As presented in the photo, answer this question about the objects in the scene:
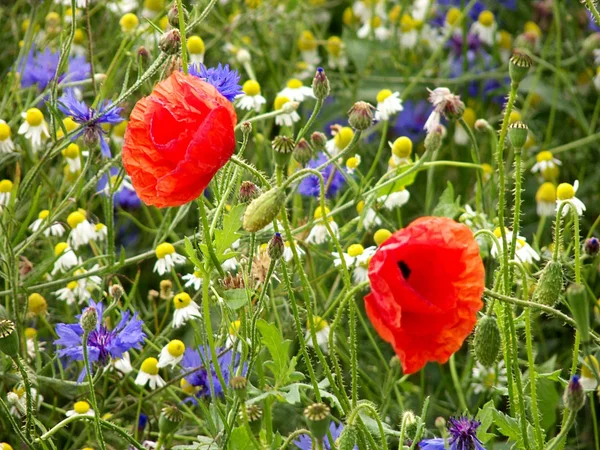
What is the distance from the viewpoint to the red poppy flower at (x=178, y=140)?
1.99 feet

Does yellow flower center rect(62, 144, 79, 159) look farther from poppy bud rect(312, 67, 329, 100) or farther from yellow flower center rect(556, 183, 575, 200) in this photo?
yellow flower center rect(556, 183, 575, 200)

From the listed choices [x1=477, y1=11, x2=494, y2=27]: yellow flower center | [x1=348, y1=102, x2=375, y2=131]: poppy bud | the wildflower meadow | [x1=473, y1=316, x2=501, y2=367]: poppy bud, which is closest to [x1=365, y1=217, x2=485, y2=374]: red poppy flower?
the wildflower meadow

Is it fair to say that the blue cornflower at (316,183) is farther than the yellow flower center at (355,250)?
Yes


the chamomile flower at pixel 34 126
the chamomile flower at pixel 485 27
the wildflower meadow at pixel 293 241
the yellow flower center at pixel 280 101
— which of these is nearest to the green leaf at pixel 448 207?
the wildflower meadow at pixel 293 241

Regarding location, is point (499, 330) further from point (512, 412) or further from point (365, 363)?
point (365, 363)

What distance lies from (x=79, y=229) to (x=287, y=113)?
0.25 meters

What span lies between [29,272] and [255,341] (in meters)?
0.37

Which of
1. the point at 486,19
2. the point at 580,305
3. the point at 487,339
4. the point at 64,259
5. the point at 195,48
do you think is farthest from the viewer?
the point at 486,19

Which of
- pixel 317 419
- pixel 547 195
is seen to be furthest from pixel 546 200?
pixel 317 419

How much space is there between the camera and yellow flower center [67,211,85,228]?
1012 mm

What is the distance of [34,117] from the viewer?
104cm

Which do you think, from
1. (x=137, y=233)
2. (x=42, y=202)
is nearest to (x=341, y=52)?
(x=137, y=233)

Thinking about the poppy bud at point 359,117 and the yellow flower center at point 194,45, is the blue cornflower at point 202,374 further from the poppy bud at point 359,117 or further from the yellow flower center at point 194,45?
the yellow flower center at point 194,45

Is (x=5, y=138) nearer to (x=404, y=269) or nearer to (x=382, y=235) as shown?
(x=382, y=235)
